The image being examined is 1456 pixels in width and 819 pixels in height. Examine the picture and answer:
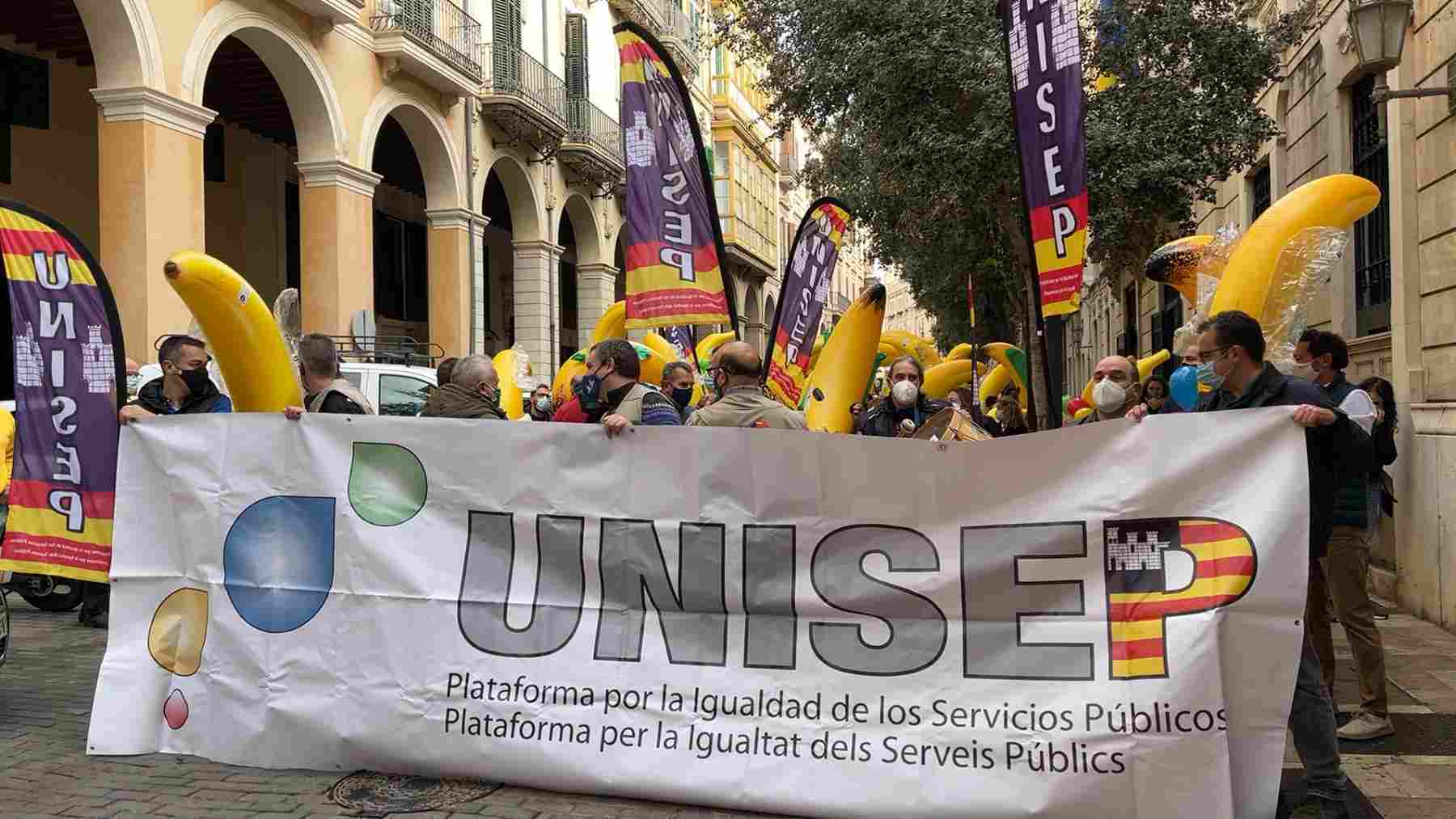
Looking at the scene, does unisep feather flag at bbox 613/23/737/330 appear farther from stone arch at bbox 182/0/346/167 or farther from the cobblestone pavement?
stone arch at bbox 182/0/346/167

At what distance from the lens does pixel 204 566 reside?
196 inches

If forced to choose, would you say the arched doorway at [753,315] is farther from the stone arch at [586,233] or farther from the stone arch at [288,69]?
the stone arch at [288,69]

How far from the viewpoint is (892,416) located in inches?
345

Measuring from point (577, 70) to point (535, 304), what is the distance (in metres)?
5.91

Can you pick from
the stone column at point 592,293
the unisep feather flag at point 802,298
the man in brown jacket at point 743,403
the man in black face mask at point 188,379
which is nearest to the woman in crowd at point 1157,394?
the unisep feather flag at point 802,298

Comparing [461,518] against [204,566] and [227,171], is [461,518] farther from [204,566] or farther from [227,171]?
[227,171]

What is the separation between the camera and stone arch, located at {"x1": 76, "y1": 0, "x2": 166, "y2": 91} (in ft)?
43.7

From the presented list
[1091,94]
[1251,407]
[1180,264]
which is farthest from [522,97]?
[1251,407]

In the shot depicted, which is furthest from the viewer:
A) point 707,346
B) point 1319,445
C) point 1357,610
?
point 707,346

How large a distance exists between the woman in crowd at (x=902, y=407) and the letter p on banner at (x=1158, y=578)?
4287 millimetres

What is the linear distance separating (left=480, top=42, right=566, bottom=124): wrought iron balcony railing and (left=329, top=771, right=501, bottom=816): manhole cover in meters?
A: 19.3

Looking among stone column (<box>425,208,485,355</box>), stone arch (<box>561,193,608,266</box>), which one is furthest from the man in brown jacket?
stone arch (<box>561,193,608,266</box>)

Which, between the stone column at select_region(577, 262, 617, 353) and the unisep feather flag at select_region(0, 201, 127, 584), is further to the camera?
the stone column at select_region(577, 262, 617, 353)

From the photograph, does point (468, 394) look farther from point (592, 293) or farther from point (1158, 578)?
point (592, 293)
